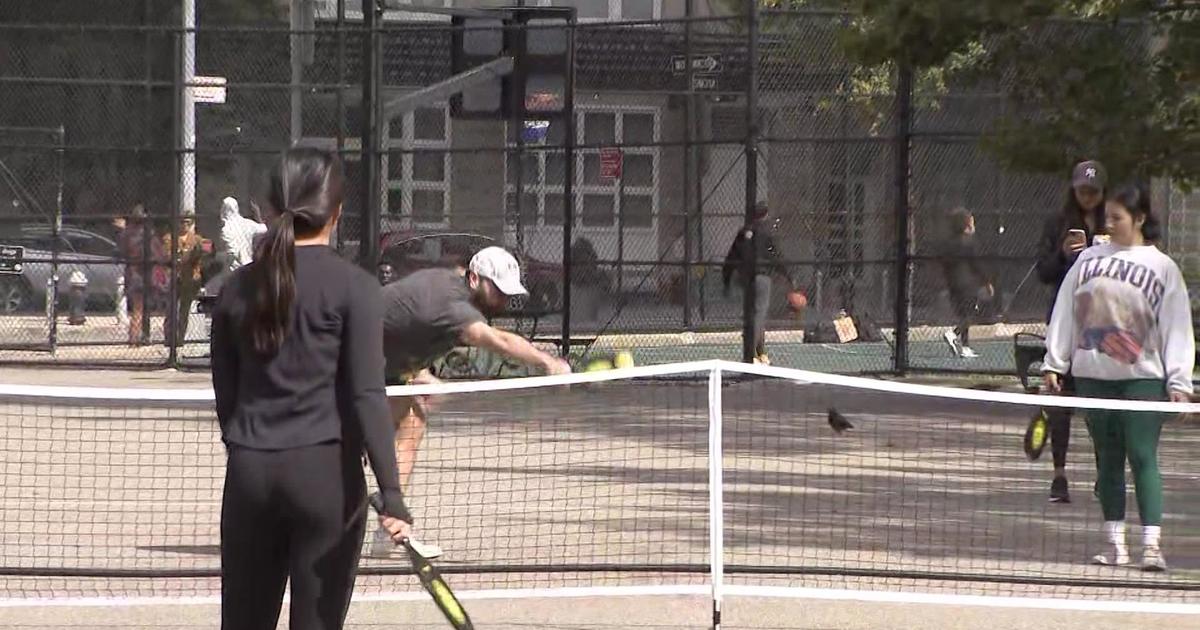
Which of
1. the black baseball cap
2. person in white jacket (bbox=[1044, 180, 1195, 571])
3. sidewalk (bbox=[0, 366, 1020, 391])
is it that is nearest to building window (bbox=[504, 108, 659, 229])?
sidewalk (bbox=[0, 366, 1020, 391])

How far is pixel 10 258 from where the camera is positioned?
20.2 metres

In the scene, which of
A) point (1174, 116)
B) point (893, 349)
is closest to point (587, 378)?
point (1174, 116)

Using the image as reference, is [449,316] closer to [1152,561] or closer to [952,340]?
[1152,561]

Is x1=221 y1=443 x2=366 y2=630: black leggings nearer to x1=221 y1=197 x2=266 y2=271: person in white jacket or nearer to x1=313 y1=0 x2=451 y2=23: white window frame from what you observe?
x1=221 y1=197 x2=266 y2=271: person in white jacket

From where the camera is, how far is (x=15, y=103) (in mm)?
21797

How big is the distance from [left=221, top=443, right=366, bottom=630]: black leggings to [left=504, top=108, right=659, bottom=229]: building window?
12838mm

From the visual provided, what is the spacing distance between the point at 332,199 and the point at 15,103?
58.9ft

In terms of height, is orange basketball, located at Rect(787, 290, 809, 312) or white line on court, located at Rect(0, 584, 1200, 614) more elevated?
orange basketball, located at Rect(787, 290, 809, 312)

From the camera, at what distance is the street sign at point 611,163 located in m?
20.2

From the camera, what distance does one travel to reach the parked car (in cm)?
2045

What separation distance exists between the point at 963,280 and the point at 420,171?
8740 millimetres

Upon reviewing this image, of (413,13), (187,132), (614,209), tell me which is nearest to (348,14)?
(413,13)

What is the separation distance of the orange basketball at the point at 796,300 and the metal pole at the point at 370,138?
3937mm

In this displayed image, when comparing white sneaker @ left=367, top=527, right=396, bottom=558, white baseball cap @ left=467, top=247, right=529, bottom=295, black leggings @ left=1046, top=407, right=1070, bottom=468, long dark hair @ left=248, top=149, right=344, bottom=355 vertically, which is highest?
long dark hair @ left=248, top=149, right=344, bottom=355
